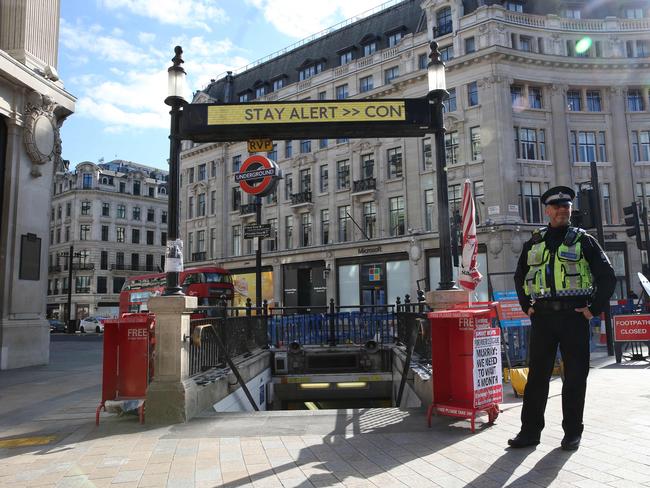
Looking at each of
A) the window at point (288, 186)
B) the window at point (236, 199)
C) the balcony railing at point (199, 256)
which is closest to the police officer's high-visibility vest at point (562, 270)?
the window at point (288, 186)

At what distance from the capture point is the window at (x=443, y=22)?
3581 centimetres

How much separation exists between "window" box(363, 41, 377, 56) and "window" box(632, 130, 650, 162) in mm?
19337

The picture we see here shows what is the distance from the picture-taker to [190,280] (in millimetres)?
27078

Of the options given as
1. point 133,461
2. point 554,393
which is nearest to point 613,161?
point 554,393

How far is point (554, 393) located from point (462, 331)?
122 inches

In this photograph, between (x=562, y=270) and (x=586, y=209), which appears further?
(x=586, y=209)

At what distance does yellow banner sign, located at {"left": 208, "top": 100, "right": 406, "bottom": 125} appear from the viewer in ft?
25.6

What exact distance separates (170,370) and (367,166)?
3394 centimetres

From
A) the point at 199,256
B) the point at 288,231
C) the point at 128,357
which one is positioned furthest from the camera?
the point at 199,256

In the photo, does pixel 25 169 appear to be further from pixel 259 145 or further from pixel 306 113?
pixel 306 113

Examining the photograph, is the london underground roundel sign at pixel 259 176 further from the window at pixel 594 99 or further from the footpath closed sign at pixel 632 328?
the window at pixel 594 99

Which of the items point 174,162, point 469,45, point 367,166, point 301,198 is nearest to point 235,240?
point 301,198

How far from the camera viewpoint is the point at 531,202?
3278 centimetres

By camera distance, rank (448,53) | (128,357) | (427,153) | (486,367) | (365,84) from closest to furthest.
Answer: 1. (486,367)
2. (128,357)
3. (448,53)
4. (427,153)
5. (365,84)
